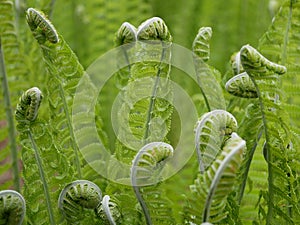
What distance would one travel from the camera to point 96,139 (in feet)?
2.48

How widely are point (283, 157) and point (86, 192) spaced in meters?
0.20

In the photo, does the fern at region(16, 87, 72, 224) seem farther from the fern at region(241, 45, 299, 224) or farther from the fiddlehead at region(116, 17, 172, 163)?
the fern at region(241, 45, 299, 224)

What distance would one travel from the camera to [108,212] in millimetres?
550

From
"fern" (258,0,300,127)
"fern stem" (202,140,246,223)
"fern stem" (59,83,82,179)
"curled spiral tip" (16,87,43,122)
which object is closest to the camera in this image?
"fern stem" (202,140,246,223)

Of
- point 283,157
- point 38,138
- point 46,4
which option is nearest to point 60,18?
point 46,4

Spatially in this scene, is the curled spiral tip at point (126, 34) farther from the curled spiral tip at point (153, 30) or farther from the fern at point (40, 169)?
the fern at point (40, 169)

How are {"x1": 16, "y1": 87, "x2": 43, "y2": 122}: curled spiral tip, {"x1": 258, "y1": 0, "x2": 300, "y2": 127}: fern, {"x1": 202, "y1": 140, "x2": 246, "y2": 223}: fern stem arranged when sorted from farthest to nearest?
1. {"x1": 258, "y1": 0, "x2": 300, "y2": 127}: fern
2. {"x1": 16, "y1": 87, "x2": 43, "y2": 122}: curled spiral tip
3. {"x1": 202, "y1": 140, "x2": 246, "y2": 223}: fern stem

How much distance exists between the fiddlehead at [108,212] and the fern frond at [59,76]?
0.11 m

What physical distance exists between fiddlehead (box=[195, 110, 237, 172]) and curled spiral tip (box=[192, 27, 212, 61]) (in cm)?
16

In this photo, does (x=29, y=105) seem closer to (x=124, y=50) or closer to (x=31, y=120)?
(x=31, y=120)

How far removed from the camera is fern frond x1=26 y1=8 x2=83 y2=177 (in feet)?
1.96

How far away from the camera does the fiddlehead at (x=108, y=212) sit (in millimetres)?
551

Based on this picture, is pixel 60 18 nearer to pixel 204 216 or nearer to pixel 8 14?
pixel 8 14

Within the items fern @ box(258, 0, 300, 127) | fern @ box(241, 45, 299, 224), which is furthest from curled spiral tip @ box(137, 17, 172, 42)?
fern @ box(258, 0, 300, 127)
